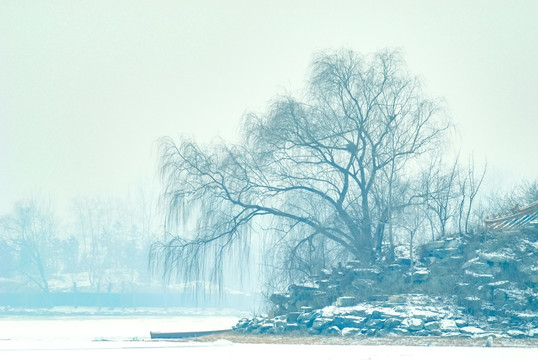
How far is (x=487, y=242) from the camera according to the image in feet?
77.7

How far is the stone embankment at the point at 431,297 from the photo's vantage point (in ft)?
69.8

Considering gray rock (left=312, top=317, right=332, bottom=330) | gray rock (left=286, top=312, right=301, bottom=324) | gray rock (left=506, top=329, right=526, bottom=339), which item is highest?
gray rock (left=286, top=312, right=301, bottom=324)

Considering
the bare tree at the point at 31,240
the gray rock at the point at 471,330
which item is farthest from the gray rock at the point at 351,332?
the bare tree at the point at 31,240

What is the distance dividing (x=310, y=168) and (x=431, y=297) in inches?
293

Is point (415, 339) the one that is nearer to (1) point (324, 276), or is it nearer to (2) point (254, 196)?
(1) point (324, 276)

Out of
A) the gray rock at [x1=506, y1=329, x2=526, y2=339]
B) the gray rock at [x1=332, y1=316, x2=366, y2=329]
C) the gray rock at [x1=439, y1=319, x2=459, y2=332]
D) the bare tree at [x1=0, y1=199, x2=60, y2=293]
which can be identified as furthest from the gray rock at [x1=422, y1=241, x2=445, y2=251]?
the bare tree at [x1=0, y1=199, x2=60, y2=293]

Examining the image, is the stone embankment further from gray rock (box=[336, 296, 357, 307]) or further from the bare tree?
the bare tree

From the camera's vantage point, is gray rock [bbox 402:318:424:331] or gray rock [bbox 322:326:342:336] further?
gray rock [bbox 322:326:342:336]

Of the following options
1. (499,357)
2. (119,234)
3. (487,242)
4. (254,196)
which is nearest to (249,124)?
(254,196)

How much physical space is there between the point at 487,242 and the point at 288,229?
8.10 metres

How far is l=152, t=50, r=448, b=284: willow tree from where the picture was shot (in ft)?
91.6

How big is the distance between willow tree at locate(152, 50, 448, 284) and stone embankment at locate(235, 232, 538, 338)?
7.85 feet

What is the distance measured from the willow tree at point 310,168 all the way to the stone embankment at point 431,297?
7.85 feet

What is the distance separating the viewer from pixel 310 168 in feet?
94.6
